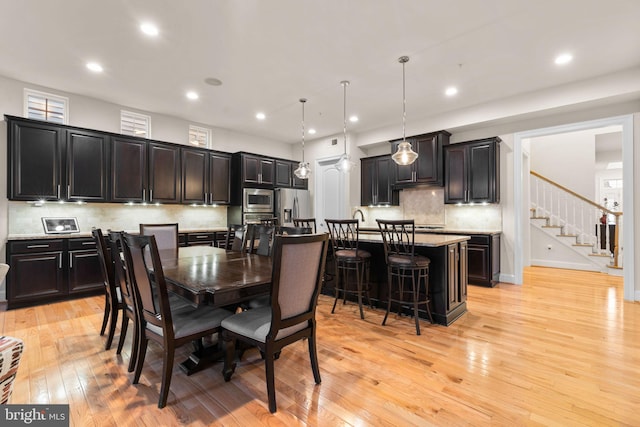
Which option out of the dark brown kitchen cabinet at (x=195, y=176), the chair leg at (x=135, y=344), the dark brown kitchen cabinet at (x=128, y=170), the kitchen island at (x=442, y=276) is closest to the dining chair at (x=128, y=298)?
the chair leg at (x=135, y=344)

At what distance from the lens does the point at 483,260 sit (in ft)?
15.6

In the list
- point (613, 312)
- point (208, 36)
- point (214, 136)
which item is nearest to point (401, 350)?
point (613, 312)

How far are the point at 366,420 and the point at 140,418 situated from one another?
130cm

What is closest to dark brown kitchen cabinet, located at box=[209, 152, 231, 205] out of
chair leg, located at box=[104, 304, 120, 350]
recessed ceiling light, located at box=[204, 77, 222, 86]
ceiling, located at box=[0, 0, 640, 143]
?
ceiling, located at box=[0, 0, 640, 143]

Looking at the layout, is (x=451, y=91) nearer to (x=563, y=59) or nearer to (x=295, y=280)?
(x=563, y=59)

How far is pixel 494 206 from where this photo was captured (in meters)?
5.20

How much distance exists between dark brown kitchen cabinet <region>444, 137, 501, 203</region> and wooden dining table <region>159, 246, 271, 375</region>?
4.01m

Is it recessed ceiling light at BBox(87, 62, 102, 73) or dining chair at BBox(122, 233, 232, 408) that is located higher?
recessed ceiling light at BBox(87, 62, 102, 73)

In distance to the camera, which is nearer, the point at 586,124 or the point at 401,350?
the point at 401,350

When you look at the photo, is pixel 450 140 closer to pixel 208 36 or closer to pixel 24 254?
pixel 208 36

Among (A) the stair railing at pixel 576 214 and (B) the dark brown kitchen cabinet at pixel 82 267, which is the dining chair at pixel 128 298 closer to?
(B) the dark brown kitchen cabinet at pixel 82 267

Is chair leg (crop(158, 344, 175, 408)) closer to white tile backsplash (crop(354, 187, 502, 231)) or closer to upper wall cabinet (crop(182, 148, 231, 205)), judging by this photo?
upper wall cabinet (crop(182, 148, 231, 205))

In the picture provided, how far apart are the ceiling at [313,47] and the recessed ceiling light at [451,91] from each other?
89mm

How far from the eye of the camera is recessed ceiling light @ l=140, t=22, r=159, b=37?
2.82m
